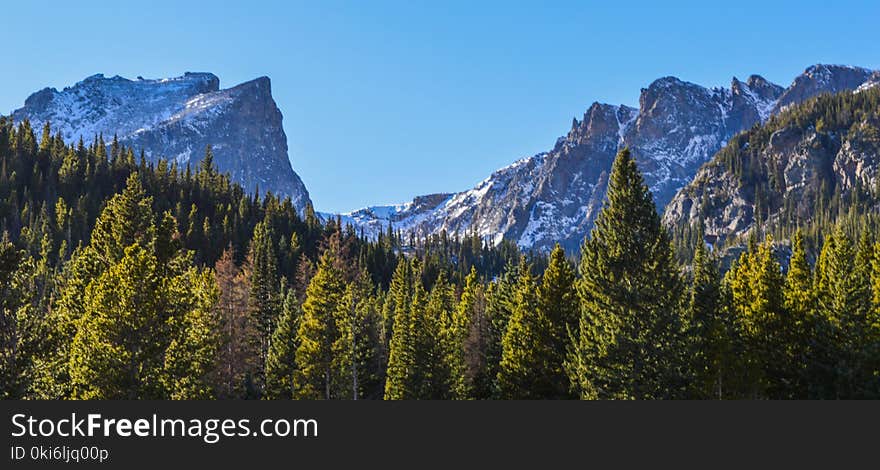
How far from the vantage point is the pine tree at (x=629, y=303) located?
32.0m

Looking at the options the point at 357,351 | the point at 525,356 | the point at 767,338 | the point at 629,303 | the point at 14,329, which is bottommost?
the point at 525,356

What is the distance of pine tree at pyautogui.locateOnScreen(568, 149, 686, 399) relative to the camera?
31969mm

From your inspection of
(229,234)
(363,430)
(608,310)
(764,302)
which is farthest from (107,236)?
(229,234)

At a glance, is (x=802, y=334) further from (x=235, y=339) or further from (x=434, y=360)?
(x=235, y=339)

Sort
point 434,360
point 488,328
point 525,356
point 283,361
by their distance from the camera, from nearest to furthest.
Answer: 1. point 525,356
2. point 434,360
3. point 283,361
4. point 488,328

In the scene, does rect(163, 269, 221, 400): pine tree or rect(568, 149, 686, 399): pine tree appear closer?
rect(163, 269, 221, 400): pine tree

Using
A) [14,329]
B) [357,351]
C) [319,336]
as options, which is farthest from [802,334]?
[14,329]

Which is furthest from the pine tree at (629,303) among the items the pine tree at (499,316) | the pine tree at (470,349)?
the pine tree at (470,349)

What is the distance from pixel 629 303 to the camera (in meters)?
32.7

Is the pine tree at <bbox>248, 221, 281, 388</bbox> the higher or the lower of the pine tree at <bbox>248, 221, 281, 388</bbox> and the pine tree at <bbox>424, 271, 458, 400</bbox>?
the higher

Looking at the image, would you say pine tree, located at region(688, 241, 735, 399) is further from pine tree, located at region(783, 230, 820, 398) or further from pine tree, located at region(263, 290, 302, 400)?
pine tree, located at region(263, 290, 302, 400)

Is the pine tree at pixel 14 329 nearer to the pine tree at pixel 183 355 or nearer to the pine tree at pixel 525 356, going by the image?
the pine tree at pixel 183 355

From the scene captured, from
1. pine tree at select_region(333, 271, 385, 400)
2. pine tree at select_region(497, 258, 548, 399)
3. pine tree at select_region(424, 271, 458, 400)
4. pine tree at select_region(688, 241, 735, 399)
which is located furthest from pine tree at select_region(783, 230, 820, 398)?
pine tree at select_region(333, 271, 385, 400)

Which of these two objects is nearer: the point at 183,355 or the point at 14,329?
the point at 14,329
